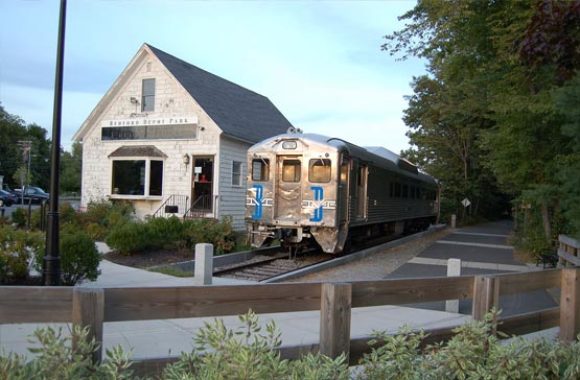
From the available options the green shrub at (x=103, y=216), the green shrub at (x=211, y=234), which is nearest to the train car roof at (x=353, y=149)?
the green shrub at (x=211, y=234)

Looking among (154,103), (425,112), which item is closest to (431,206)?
(425,112)

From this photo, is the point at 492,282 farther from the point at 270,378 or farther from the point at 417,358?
the point at 270,378

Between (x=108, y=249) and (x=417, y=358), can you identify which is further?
(x=108, y=249)

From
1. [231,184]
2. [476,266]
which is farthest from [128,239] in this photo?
[476,266]

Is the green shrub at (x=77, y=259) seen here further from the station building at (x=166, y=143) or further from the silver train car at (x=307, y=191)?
the station building at (x=166, y=143)

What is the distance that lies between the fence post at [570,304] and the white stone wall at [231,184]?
54.4 feet

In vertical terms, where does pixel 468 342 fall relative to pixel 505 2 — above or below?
below

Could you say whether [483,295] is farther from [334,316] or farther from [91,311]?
[91,311]

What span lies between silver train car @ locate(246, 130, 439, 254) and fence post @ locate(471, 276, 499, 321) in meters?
9.06

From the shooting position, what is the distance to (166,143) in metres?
23.0

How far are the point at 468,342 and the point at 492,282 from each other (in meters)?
1.17

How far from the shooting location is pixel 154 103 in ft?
76.6

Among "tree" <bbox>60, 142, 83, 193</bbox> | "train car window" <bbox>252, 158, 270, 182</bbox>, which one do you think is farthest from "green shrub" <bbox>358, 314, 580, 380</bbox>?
"tree" <bbox>60, 142, 83, 193</bbox>

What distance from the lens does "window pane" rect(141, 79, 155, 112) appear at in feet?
76.9
